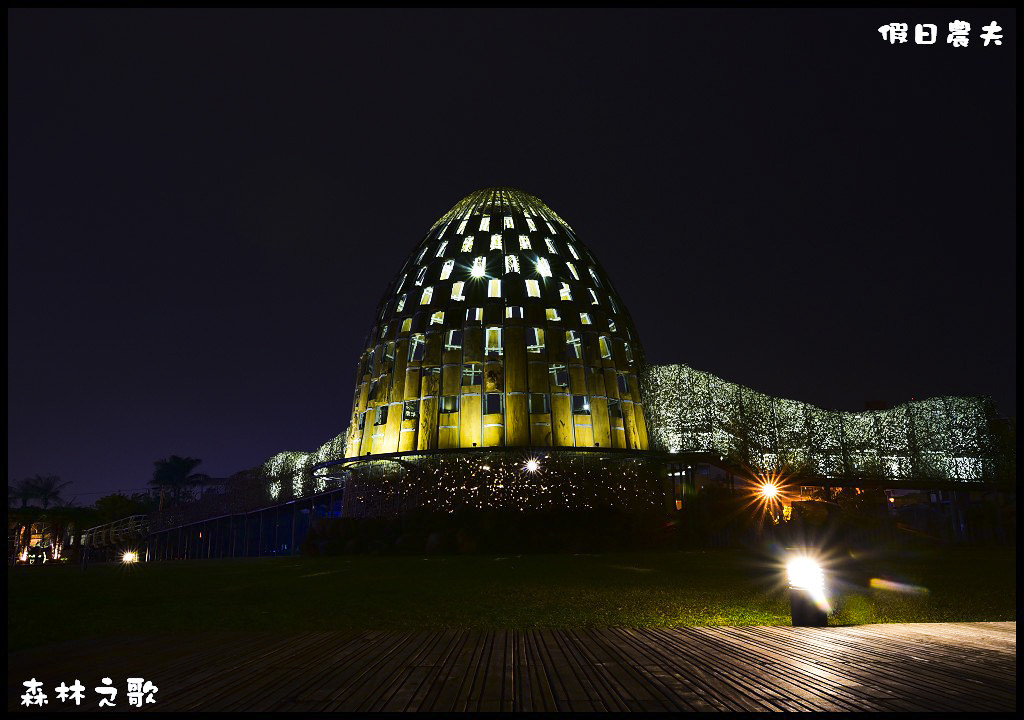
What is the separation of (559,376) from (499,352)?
4.30 metres

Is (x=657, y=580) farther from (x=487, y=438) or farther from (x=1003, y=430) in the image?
(x=1003, y=430)

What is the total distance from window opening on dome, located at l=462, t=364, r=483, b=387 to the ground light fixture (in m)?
32.6

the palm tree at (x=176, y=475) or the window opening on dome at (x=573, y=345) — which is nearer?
the window opening on dome at (x=573, y=345)

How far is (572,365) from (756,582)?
2645cm

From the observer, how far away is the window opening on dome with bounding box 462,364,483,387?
4203 centimetres

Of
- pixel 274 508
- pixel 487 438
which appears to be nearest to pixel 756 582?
pixel 487 438

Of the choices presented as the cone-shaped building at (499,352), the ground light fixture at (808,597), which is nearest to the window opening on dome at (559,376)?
the cone-shaped building at (499,352)

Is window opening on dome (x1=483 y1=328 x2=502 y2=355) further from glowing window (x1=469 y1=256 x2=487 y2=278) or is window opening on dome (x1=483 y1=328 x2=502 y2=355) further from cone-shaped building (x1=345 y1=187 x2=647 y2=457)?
glowing window (x1=469 y1=256 x2=487 y2=278)

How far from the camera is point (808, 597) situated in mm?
10023

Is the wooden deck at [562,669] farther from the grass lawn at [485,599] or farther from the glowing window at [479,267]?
the glowing window at [479,267]

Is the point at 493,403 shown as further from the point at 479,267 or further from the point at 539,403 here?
the point at 479,267

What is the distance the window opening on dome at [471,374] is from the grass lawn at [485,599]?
1954 centimetres

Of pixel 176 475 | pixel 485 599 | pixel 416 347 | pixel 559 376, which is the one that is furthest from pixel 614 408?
pixel 176 475

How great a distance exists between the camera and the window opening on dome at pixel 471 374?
4203 centimetres
